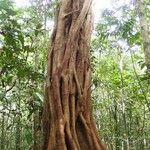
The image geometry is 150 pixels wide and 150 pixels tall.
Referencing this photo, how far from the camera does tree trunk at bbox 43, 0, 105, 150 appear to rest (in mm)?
2812

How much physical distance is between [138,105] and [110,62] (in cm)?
184

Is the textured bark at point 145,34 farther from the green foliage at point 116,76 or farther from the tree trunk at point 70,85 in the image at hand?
the green foliage at point 116,76

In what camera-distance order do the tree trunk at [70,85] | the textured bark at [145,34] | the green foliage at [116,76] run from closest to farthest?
the tree trunk at [70,85], the textured bark at [145,34], the green foliage at [116,76]

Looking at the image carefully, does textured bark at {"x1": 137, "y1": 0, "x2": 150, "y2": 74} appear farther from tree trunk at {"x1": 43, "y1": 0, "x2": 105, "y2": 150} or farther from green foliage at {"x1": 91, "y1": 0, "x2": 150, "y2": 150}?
green foliage at {"x1": 91, "y1": 0, "x2": 150, "y2": 150}

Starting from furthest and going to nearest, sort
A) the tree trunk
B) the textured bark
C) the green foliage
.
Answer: the green foliage, the textured bark, the tree trunk

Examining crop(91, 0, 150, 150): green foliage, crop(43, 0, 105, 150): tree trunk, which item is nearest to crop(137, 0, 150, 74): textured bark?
crop(43, 0, 105, 150): tree trunk

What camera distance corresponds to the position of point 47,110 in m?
3.00

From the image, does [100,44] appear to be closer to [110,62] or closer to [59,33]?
[110,62]

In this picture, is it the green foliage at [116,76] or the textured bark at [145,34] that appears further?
the green foliage at [116,76]

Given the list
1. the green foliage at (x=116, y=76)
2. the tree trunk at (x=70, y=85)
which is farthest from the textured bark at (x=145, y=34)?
the green foliage at (x=116, y=76)

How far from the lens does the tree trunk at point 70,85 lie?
281 cm

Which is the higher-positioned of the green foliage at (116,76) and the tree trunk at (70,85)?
the green foliage at (116,76)

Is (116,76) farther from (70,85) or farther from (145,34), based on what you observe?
(70,85)

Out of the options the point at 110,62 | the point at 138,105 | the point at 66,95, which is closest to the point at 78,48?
the point at 66,95
